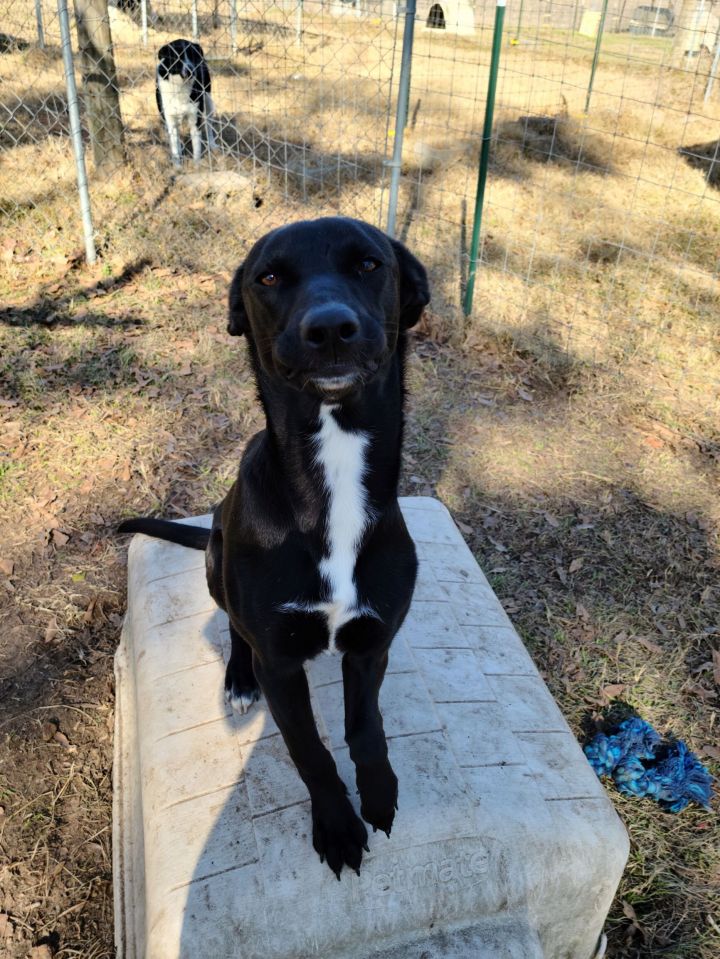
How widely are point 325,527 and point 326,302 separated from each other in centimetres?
54

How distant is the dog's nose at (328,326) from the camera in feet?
4.78

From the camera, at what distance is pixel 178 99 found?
7141 mm

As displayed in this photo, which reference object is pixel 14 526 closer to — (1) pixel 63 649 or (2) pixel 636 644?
(1) pixel 63 649

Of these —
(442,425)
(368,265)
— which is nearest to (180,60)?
(442,425)

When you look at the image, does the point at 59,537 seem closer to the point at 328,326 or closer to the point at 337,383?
the point at 337,383

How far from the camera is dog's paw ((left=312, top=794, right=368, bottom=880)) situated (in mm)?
1783

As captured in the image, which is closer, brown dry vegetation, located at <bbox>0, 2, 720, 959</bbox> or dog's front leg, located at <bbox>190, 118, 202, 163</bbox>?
brown dry vegetation, located at <bbox>0, 2, 720, 959</bbox>

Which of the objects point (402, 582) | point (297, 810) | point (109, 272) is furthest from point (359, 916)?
point (109, 272)

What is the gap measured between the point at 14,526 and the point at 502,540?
94.1 inches

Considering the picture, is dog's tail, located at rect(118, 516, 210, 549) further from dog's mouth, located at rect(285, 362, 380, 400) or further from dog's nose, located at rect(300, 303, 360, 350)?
dog's nose, located at rect(300, 303, 360, 350)

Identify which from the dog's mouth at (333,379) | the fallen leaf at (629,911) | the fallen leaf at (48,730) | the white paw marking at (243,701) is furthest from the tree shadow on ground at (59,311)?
the fallen leaf at (629,911)

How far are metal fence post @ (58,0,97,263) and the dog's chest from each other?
219cm

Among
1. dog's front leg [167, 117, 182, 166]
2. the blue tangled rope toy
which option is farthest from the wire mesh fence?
the blue tangled rope toy

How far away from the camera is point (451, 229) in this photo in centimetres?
612
